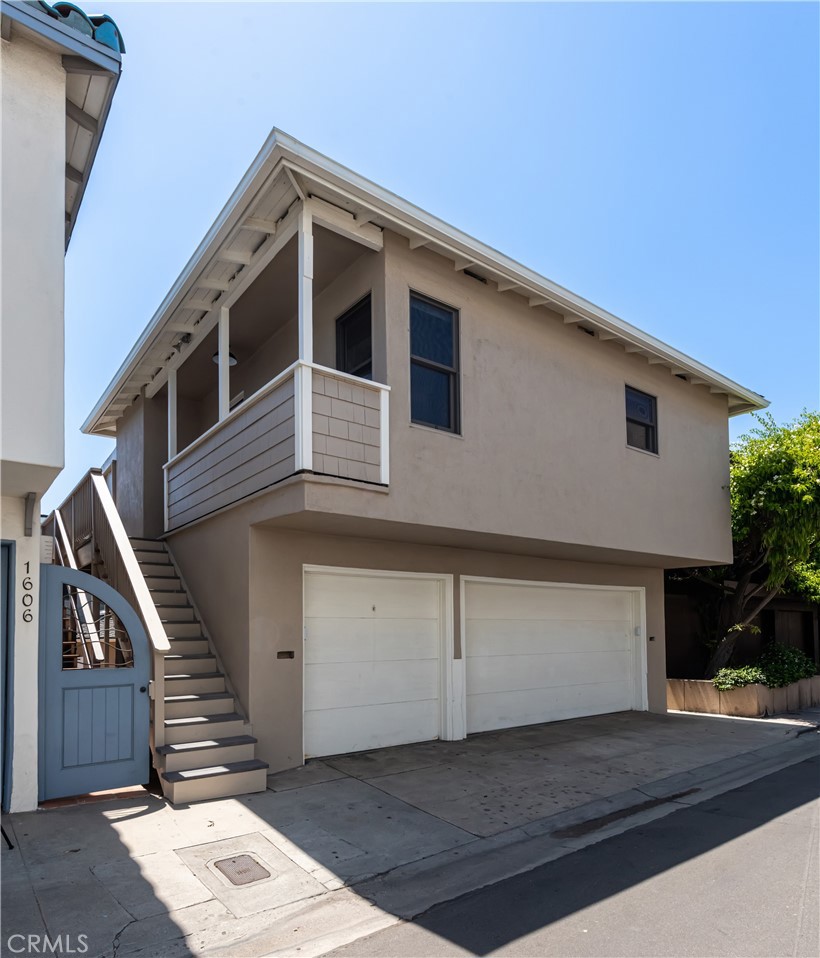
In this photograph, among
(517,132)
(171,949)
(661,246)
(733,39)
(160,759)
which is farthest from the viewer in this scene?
(661,246)

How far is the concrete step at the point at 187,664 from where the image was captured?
8195mm

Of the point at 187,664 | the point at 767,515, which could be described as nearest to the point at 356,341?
the point at 187,664

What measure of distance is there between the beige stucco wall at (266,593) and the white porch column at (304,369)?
50.6 inches

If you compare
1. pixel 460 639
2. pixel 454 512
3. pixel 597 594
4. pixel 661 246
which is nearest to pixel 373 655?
pixel 460 639

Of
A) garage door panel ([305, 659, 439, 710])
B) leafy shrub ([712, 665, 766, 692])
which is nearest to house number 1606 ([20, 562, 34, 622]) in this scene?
garage door panel ([305, 659, 439, 710])

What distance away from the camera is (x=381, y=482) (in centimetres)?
746

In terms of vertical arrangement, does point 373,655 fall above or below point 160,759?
above

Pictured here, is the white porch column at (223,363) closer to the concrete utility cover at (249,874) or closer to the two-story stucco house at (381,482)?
the two-story stucco house at (381,482)

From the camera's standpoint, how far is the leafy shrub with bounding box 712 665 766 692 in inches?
513

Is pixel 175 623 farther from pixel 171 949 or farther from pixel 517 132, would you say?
pixel 517 132

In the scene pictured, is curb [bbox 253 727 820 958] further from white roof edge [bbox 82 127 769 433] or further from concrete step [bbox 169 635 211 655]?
white roof edge [bbox 82 127 769 433]

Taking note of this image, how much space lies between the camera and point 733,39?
28.8ft

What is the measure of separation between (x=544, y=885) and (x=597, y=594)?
825 centimetres

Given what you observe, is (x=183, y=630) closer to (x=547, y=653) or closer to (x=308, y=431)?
(x=308, y=431)
